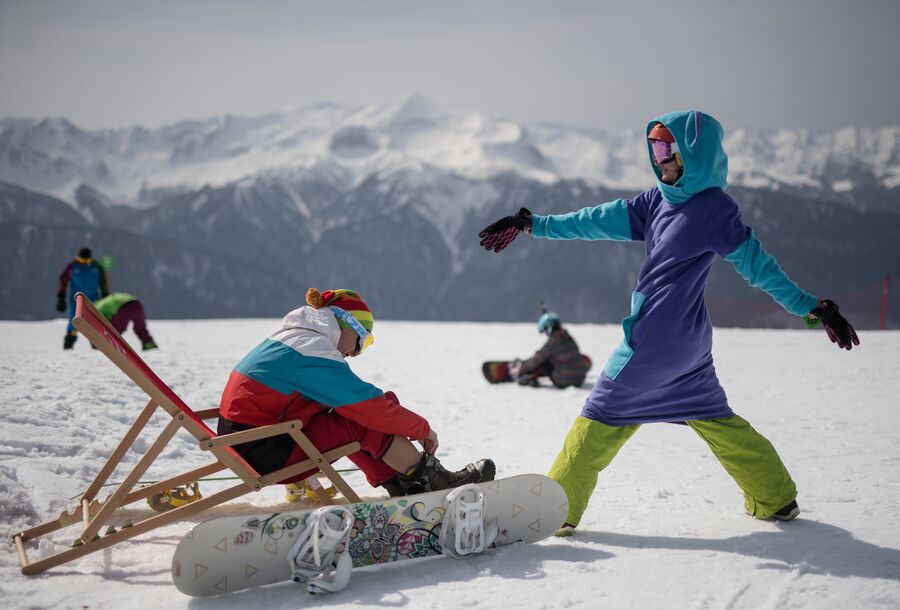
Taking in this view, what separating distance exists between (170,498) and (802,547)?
2950 mm

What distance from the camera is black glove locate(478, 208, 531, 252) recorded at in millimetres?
3686

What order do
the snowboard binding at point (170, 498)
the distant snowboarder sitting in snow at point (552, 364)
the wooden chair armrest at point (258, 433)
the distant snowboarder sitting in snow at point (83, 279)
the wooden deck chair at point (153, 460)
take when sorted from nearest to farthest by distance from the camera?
the wooden deck chair at point (153, 460), the wooden chair armrest at point (258, 433), the snowboard binding at point (170, 498), the distant snowboarder sitting in snow at point (552, 364), the distant snowboarder sitting in snow at point (83, 279)

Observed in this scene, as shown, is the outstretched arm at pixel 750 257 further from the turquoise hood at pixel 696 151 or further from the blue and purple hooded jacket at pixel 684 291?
the turquoise hood at pixel 696 151

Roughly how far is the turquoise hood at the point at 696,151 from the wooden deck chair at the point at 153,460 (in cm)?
183

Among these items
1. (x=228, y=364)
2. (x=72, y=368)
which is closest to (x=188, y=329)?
(x=228, y=364)

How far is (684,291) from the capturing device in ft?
10.4

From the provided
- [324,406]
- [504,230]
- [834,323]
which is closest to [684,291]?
[834,323]

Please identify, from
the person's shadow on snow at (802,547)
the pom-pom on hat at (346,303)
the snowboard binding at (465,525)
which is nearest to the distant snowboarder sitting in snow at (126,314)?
the pom-pom on hat at (346,303)

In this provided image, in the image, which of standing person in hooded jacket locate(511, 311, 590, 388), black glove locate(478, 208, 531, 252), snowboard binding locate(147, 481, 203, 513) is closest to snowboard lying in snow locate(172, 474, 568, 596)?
snowboard binding locate(147, 481, 203, 513)

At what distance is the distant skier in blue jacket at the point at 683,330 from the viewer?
3137 mm

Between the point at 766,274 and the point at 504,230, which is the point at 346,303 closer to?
the point at 504,230

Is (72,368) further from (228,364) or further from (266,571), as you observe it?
(266,571)

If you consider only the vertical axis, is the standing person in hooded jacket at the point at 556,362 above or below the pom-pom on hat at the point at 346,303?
below

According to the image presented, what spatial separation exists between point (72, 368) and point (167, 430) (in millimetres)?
4473
